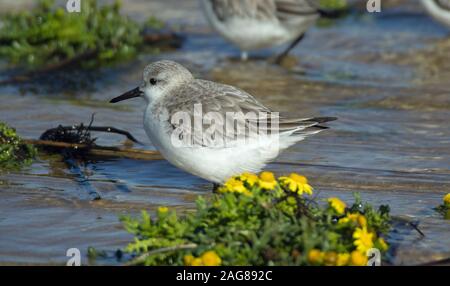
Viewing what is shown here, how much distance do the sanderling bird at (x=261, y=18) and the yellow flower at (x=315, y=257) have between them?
22.1ft

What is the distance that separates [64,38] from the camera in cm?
1100

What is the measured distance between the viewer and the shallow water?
5988mm

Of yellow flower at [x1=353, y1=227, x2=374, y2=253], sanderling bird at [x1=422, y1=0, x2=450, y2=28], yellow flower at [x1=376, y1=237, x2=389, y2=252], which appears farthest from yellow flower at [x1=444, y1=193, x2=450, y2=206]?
sanderling bird at [x1=422, y1=0, x2=450, y2=28]

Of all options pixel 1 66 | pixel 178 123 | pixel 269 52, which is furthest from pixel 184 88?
pixel 269 52

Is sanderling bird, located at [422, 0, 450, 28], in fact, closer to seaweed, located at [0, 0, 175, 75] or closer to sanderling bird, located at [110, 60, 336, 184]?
seaweed, located at [0, 0, 175, 75]

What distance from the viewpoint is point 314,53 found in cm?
1180

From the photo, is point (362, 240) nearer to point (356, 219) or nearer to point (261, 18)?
point (356, 219)

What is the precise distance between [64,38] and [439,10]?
15.5 feet

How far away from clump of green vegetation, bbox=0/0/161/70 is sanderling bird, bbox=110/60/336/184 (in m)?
4.53

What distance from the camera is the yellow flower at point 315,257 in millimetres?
4676

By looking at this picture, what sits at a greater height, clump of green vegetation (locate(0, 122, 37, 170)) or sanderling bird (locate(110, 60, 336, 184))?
sanderling bird (locate(110, 60, 336, 184))

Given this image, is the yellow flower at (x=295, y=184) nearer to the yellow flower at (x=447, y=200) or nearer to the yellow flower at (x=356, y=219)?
the yellow flower at (x=356, y=219)

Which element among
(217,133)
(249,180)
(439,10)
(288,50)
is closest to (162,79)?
(217,133)

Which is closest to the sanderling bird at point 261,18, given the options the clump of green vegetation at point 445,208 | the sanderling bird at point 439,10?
the sanderling bird at point 439,10
